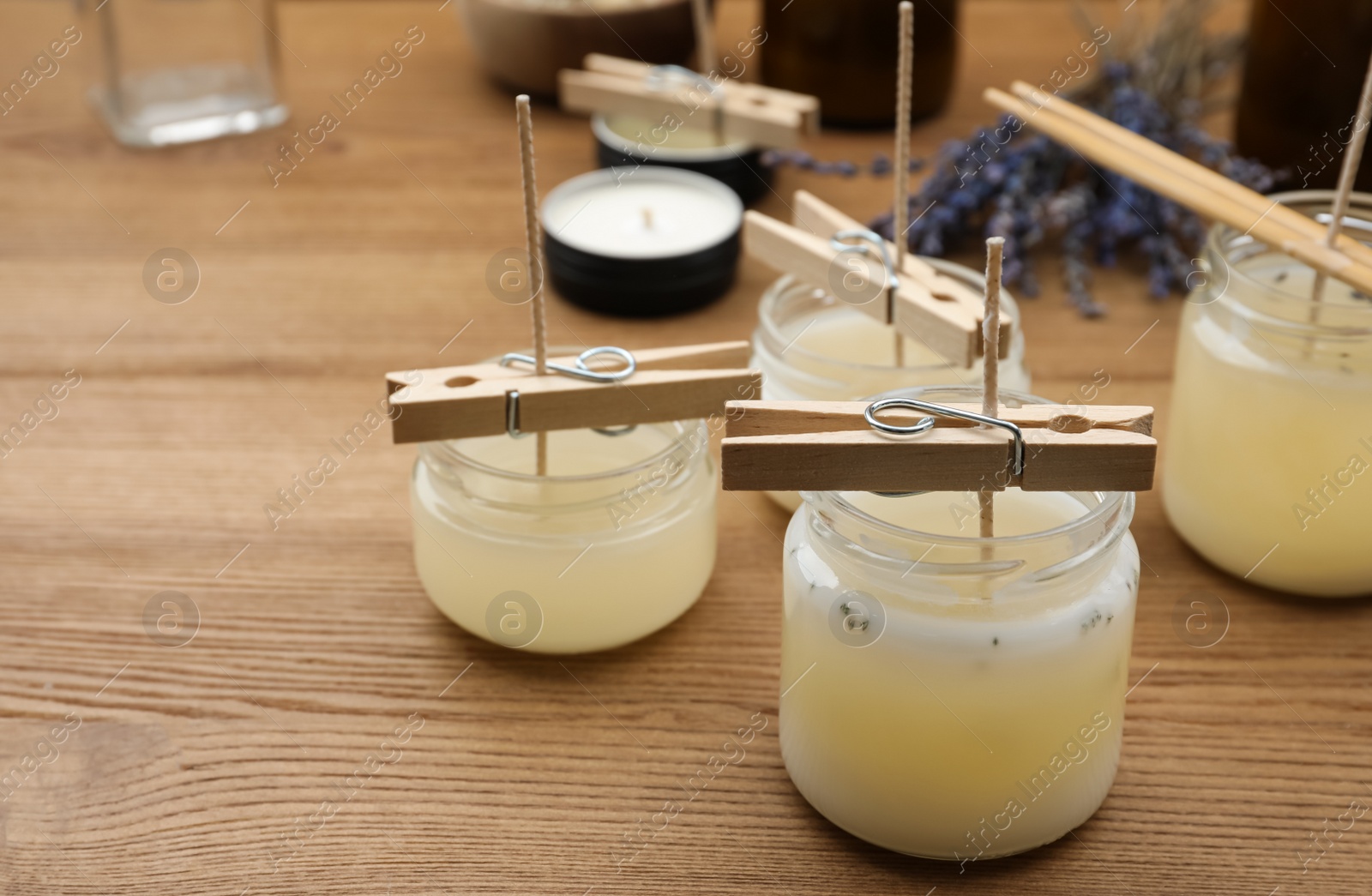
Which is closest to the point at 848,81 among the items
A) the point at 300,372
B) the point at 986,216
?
the point at 986,216

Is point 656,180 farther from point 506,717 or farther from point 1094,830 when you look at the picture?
point 1094,830

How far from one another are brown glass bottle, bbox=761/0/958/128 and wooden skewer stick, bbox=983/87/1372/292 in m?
0.42

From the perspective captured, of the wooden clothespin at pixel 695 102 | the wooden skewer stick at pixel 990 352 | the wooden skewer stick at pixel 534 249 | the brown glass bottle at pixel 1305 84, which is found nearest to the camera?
the wooden skewer stick at pixel 990 352

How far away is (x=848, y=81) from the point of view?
1.47 meters

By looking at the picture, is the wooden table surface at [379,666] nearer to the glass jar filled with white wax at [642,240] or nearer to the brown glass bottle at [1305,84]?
the glass jar filled with white wax at [642,240]

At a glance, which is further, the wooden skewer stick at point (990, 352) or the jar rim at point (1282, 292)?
the jar rim at point (1282, 292)

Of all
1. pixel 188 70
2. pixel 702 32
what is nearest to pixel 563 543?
pixel 702 32

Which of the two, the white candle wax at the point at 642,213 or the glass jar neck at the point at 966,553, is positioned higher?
the glass jar neck at the point at 966,553

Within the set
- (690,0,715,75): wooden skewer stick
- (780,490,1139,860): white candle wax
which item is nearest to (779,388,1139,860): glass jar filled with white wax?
(780,490,1139,860): white candle wax

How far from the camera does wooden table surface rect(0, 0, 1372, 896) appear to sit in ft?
2.36

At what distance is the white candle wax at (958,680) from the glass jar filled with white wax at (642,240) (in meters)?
0.52

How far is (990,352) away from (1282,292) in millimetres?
274

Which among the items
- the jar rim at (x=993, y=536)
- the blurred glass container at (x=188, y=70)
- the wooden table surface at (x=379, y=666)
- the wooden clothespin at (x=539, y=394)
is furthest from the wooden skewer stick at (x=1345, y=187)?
the blurred glass container at (x=188, y=70)

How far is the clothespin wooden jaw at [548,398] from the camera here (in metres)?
0.80
